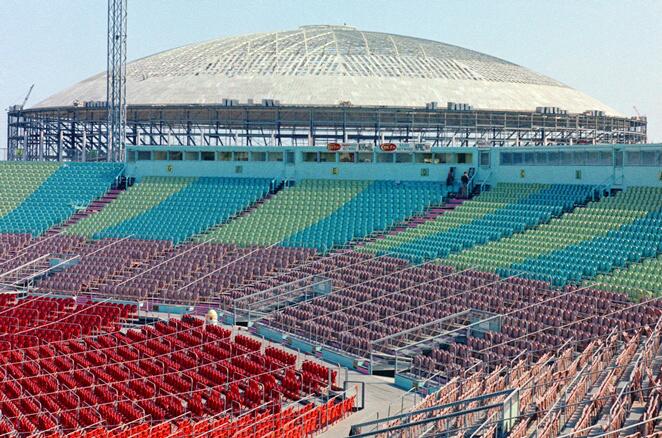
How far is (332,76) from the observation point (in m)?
73.5

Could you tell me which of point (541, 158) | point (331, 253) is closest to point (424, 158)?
point (541, 158)

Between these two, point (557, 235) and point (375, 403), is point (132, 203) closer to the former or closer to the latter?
point (557, 235)

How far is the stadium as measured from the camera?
26.1 m

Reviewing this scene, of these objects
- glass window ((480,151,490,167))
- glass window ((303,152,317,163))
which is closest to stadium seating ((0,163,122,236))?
glass window ((303,152,317,163))

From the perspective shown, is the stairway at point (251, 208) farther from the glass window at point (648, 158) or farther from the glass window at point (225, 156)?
the glass window at point (648, 158)

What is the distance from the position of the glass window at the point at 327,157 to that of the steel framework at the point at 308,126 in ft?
28.6

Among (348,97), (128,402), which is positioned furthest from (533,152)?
(128,402)

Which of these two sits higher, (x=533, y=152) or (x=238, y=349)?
(x=533, y=152)

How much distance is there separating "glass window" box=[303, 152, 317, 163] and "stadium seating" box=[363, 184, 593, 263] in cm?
1139

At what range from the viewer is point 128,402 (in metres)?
27.0

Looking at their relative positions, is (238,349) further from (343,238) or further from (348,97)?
(348,97)

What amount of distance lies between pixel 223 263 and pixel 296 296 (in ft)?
22.2

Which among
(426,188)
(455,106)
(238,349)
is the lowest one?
Result: (238,349)

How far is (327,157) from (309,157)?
3.57ft
